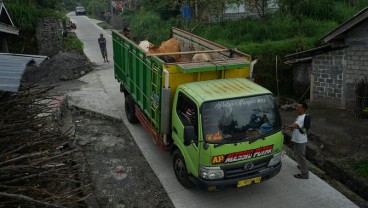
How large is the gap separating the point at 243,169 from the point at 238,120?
896 millimetres

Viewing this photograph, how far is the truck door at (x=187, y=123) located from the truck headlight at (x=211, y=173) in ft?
0.73

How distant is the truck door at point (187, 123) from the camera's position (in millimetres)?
6618

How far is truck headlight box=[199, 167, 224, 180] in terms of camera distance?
638 centimetres

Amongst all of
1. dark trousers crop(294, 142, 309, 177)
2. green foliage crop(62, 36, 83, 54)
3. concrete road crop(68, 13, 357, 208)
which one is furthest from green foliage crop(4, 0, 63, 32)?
dark trousers crop(294, 142, 309, 177)

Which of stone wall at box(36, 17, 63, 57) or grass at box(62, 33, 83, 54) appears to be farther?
grass at box(62, 33, 83, 54)

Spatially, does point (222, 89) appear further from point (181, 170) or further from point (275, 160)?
point (181, 170)

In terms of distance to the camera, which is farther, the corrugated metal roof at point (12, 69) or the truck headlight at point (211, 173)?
the truck headlight at point (211, 173)

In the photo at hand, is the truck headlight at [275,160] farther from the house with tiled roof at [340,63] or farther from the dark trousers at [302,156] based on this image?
the house with tiled roof at [340,63]

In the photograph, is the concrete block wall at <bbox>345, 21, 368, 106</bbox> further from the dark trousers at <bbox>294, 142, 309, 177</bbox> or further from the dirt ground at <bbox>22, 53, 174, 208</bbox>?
the dirt ground at <bbox>22, 53, 174, 208</bbox>

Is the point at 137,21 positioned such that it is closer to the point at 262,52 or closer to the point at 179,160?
the point at 262,52

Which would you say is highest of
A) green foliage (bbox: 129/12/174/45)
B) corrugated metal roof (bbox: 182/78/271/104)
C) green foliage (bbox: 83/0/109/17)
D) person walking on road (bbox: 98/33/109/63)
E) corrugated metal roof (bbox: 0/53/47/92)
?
green foliage (bbox: 83/0/109/17)

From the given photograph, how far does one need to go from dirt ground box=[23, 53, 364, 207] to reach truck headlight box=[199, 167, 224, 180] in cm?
103

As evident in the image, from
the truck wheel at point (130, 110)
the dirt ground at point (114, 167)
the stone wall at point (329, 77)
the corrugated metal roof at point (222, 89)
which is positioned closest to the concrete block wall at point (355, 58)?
the stone wall at point (329, 77)

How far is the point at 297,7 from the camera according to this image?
19797 mm
